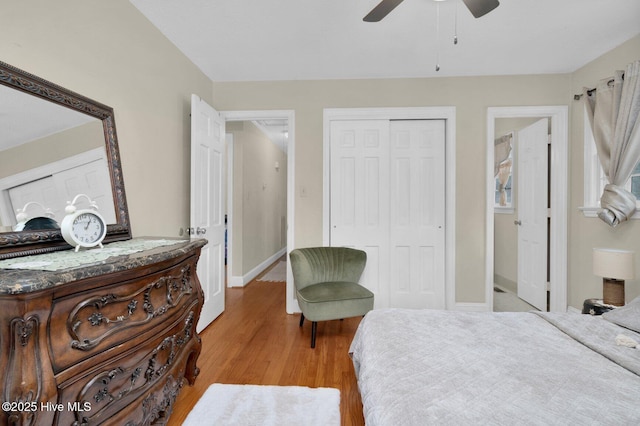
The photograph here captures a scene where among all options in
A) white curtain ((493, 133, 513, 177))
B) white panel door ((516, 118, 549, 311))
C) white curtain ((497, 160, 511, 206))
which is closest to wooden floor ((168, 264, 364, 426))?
white panel door ((516, 118, 549, 311))

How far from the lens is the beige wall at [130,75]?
1474 mm

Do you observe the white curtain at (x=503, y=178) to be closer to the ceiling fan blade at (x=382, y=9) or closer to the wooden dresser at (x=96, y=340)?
the ceiling fan blade at (x=382, y=9)

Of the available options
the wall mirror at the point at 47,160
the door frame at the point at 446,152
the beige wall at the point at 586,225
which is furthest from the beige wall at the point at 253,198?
the beige wall at the point at 586,225

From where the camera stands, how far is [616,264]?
7.32ft

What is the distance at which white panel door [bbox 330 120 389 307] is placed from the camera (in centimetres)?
332

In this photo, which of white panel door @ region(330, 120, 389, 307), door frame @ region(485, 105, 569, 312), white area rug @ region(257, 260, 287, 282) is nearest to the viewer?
door frame @ region(485, 105, 569, 312)

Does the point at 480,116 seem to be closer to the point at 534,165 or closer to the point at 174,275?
the point at 534,165

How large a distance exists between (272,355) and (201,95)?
269 centimetres

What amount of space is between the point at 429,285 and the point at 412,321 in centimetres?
184

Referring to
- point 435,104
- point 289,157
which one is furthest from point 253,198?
point 435,104

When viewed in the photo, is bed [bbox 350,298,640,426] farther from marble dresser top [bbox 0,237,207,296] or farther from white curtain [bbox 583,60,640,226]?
white curtain [bbox 583,60,640,226]

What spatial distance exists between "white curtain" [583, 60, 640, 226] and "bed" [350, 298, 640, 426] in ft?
4.15

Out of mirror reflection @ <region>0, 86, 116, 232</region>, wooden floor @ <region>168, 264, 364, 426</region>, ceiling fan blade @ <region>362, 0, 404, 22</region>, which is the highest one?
ceiling fan blade @ <region>362, 0, 404, 22</region>

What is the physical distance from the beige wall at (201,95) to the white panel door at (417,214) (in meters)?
0.21
